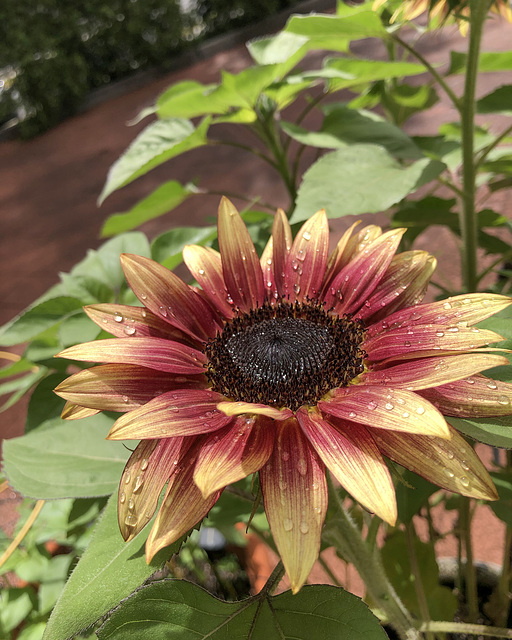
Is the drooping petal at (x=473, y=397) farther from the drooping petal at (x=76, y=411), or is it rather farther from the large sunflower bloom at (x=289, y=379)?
the drooping petal at (x=76, y=411)

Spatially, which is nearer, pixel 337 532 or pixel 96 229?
pixel 337 532

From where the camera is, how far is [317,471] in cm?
30

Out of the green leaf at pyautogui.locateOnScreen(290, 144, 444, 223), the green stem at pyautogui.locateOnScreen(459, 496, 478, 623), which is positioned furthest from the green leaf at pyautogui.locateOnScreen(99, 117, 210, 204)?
the green stem at pyautogui.locateOnScreen(459, 496, 478, 623)

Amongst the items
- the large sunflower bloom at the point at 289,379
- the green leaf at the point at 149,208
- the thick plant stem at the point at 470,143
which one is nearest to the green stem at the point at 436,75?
the thick plant stem at the point at 470,143

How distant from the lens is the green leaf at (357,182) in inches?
19.6

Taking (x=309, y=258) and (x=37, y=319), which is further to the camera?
(x=37, y=319)

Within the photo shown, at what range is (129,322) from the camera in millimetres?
401

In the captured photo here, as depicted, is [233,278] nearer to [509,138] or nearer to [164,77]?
[509,138]

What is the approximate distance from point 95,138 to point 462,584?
4.39 m

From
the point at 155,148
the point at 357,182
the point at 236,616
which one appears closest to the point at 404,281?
the point at 357,182

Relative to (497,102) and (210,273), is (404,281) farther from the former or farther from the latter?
(497,102)

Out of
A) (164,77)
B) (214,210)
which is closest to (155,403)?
(214,210)

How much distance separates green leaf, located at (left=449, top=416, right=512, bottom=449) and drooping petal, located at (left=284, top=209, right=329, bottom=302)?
16cm

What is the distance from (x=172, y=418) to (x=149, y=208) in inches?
17.8
